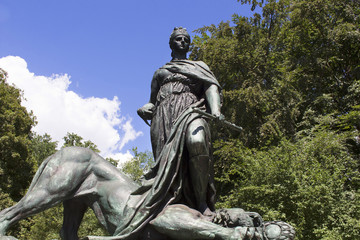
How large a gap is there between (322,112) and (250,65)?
13.9 ft

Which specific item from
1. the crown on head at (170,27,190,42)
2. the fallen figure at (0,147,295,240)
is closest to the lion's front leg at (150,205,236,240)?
the fallen figure at (0,147,295,240)

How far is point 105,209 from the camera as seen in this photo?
4047mm

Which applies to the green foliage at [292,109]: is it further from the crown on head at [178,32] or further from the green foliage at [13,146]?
the green foliage at [13,146]

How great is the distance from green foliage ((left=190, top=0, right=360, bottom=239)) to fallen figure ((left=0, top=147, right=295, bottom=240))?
394 inches

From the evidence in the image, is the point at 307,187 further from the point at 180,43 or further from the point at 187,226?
the point at 187,226

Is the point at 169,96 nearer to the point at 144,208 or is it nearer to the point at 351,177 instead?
the point at 144,208

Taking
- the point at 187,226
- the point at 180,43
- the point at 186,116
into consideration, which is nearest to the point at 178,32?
the point at 180,43

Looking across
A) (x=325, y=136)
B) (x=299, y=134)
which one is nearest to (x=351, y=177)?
(x=325, y=136)

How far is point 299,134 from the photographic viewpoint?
691 inches

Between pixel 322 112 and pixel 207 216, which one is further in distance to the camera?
pixel 322 112

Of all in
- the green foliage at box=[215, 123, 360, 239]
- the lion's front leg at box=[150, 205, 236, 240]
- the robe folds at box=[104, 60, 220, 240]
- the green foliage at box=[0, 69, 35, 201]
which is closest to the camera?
the lion's front leg at box=[150, 205, 236, 240]

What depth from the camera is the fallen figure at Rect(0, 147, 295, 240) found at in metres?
3.56

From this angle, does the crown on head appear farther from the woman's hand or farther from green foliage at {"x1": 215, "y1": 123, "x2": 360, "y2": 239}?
green foliage at {"x1": 215, "y1": 123, "x2": 360, "y2": 239}

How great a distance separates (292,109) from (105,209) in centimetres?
1587
